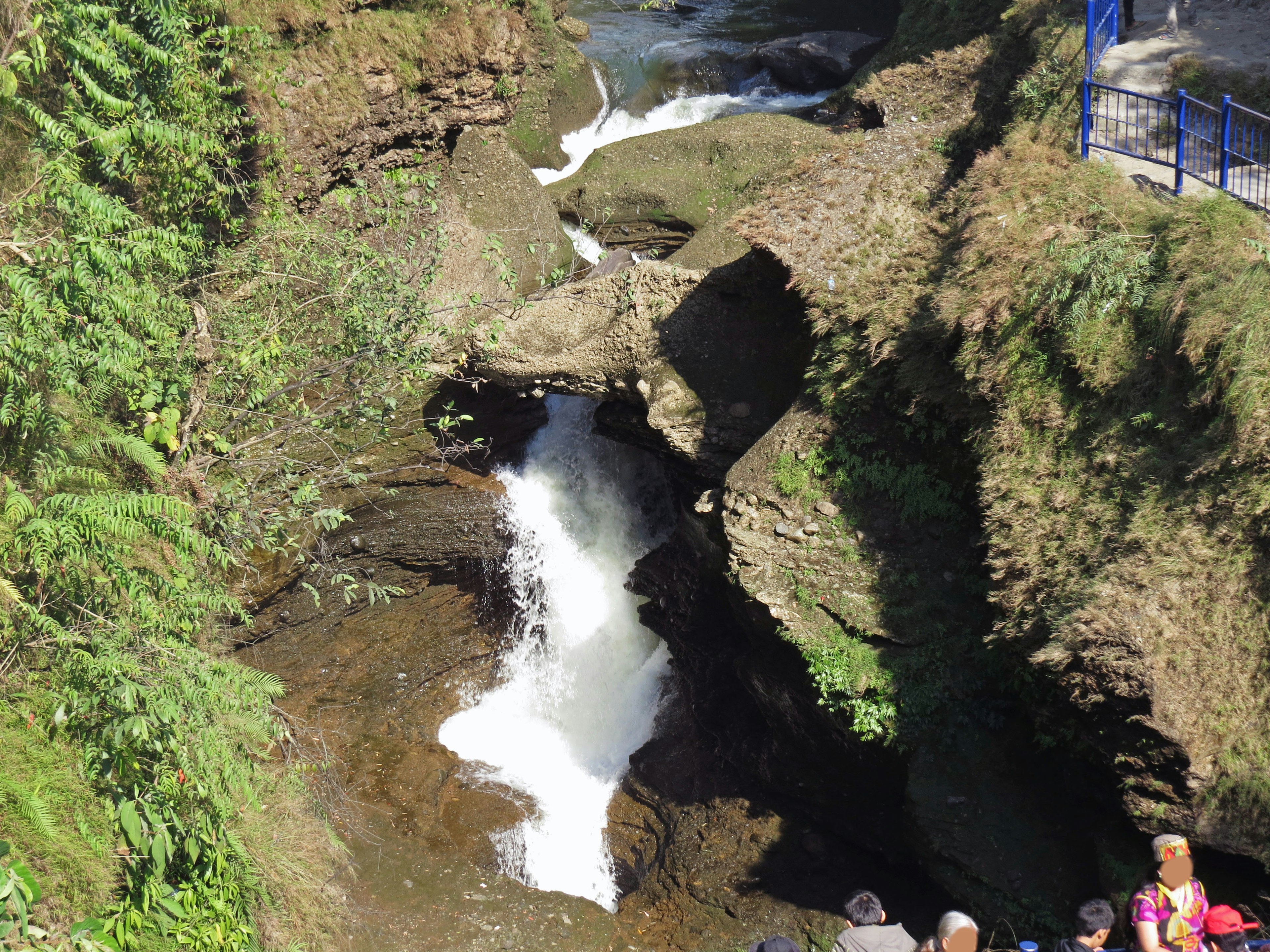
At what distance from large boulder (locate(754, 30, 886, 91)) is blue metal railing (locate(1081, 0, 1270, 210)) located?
26.4 ft

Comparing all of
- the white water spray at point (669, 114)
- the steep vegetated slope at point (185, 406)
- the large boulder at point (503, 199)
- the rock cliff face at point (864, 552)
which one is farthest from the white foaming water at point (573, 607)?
the white water spray at point (669, 114)

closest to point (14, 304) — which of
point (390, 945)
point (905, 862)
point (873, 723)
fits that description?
point (390, 945)

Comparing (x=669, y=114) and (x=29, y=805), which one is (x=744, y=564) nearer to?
(x=29, y=805)

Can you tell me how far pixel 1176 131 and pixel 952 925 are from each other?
25.8 ft

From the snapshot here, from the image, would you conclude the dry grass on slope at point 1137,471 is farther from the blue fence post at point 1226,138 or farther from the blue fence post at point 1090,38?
the blue fence post at point 1090,38

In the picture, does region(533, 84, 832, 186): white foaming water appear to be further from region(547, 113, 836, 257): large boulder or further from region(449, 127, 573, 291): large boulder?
region(449, 127, 573, 291): large boulder

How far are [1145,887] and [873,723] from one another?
2.89 metres

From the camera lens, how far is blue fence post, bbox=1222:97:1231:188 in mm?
7730

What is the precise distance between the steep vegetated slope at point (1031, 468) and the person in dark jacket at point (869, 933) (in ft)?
7.60

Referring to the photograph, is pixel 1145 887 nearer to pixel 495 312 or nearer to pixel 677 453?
pixel 677 453

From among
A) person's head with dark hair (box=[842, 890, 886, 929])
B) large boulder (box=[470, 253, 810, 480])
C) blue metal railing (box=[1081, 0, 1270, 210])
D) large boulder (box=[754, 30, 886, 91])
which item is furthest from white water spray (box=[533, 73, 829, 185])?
person's head with dark hair (box=[842, 890, 886, 929])

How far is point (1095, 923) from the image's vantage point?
5.54 metres

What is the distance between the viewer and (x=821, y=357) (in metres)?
9.75

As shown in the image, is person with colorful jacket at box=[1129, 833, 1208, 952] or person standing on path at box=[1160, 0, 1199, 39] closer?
person with colorful jacket at box=[1129, 833, 1208, 952]
